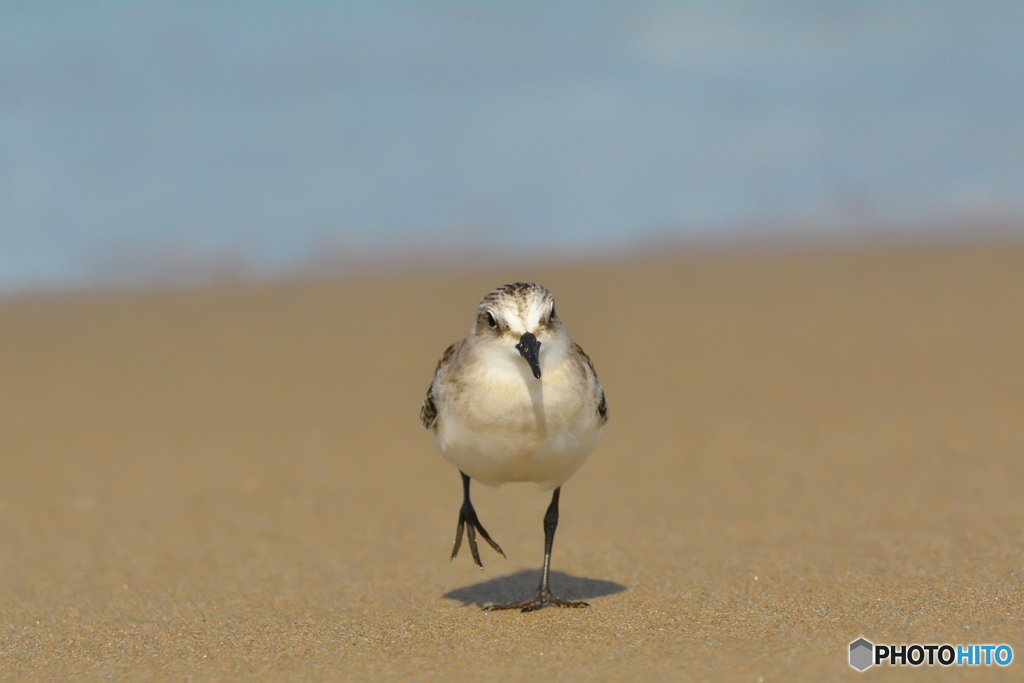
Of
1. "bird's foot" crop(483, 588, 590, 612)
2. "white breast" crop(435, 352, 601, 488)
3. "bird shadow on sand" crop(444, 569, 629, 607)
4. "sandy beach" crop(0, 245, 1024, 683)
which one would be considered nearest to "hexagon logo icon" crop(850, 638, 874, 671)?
"sandy beach" crop(0, 245, 1024, 683)

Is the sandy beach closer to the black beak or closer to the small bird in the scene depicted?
the small bird

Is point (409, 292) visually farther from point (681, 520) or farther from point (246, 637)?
point (246, 637)

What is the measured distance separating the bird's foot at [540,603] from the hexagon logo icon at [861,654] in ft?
5.56

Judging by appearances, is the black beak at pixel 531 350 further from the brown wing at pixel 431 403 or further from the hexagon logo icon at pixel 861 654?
the hexagon logo icon at pixel 861 654

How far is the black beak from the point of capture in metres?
5.16

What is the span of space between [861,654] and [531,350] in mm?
A: 1843

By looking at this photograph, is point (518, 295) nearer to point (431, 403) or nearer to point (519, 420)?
point (519, 420)

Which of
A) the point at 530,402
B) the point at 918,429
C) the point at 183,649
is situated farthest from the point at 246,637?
the point at 918,429

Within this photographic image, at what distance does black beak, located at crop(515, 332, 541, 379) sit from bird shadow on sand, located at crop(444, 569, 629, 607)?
6.11ft

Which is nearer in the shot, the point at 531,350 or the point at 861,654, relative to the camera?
the point at 861,654

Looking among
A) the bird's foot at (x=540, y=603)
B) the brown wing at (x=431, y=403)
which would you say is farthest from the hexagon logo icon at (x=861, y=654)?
the brown wing at (x=431, y=403)

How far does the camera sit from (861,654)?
4746 millimetres

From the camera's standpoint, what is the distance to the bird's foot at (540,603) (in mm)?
6211

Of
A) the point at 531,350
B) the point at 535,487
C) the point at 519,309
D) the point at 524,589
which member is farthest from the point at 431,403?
the point at 535,487
